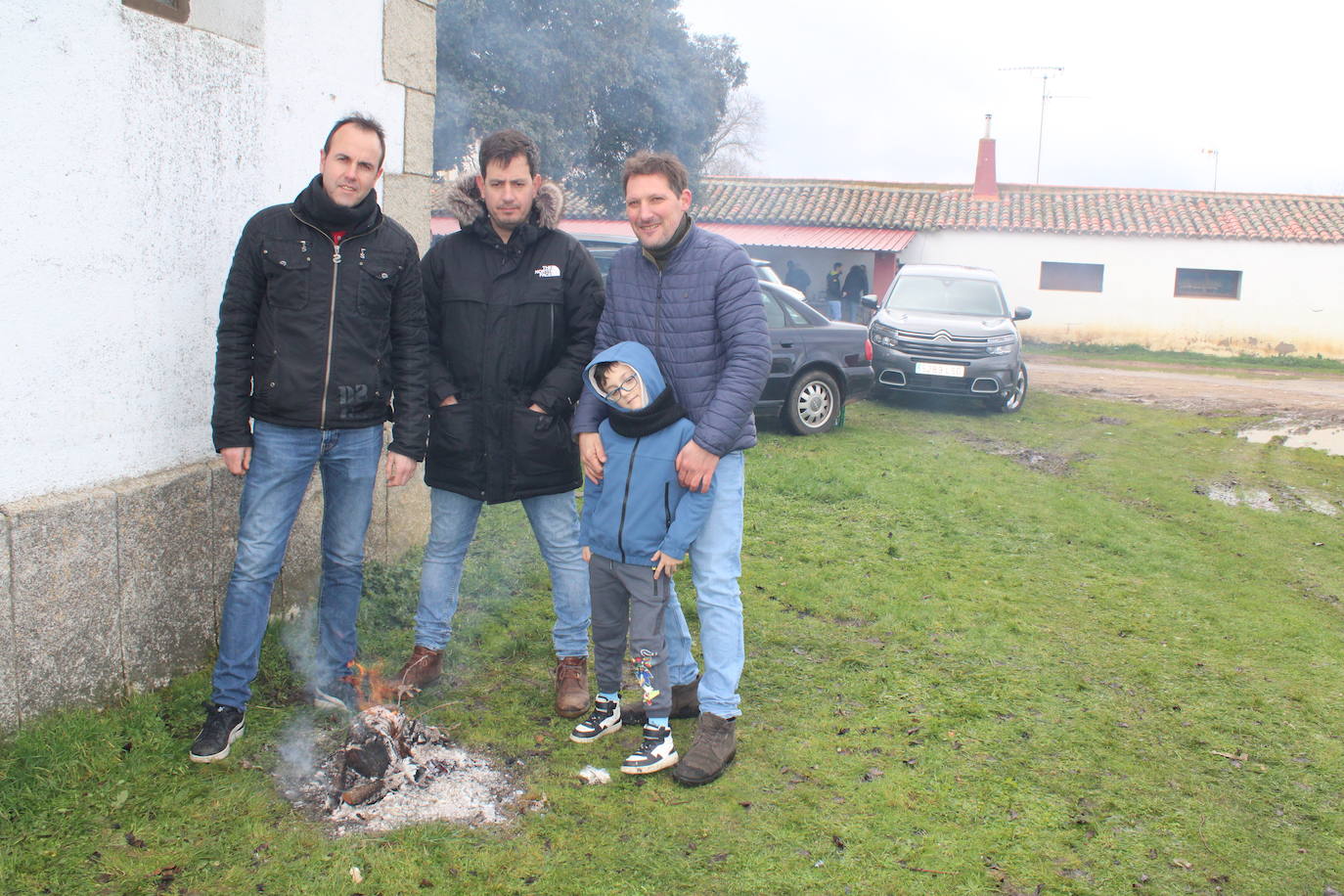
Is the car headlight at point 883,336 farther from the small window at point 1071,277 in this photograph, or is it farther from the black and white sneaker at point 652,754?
the small window at point 1071,277

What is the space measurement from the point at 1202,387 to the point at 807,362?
35.2 ft

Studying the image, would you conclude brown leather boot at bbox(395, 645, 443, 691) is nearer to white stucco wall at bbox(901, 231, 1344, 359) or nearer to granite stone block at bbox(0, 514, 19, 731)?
granite stone block at bbox(0, 514, 19, 731)

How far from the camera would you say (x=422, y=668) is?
4.07 meters

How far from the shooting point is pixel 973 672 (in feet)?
14.9

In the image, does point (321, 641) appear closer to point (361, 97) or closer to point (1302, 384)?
point (361, 97)

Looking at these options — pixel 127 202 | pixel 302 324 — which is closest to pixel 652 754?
pixel 302 324

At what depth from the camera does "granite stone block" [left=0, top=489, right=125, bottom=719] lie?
327 cm

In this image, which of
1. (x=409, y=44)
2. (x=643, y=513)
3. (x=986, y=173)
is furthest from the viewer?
(x=986, y=173)

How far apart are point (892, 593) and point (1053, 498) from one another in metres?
3.15

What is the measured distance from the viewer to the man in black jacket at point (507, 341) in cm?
382

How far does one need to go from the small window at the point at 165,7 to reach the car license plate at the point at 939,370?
1018 centimetres

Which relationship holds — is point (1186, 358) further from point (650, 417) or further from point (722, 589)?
point (650, 417)

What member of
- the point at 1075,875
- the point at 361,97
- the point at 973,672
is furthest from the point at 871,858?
the point at 361,97

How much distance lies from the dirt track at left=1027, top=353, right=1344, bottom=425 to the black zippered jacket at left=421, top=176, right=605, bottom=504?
13.2 m
